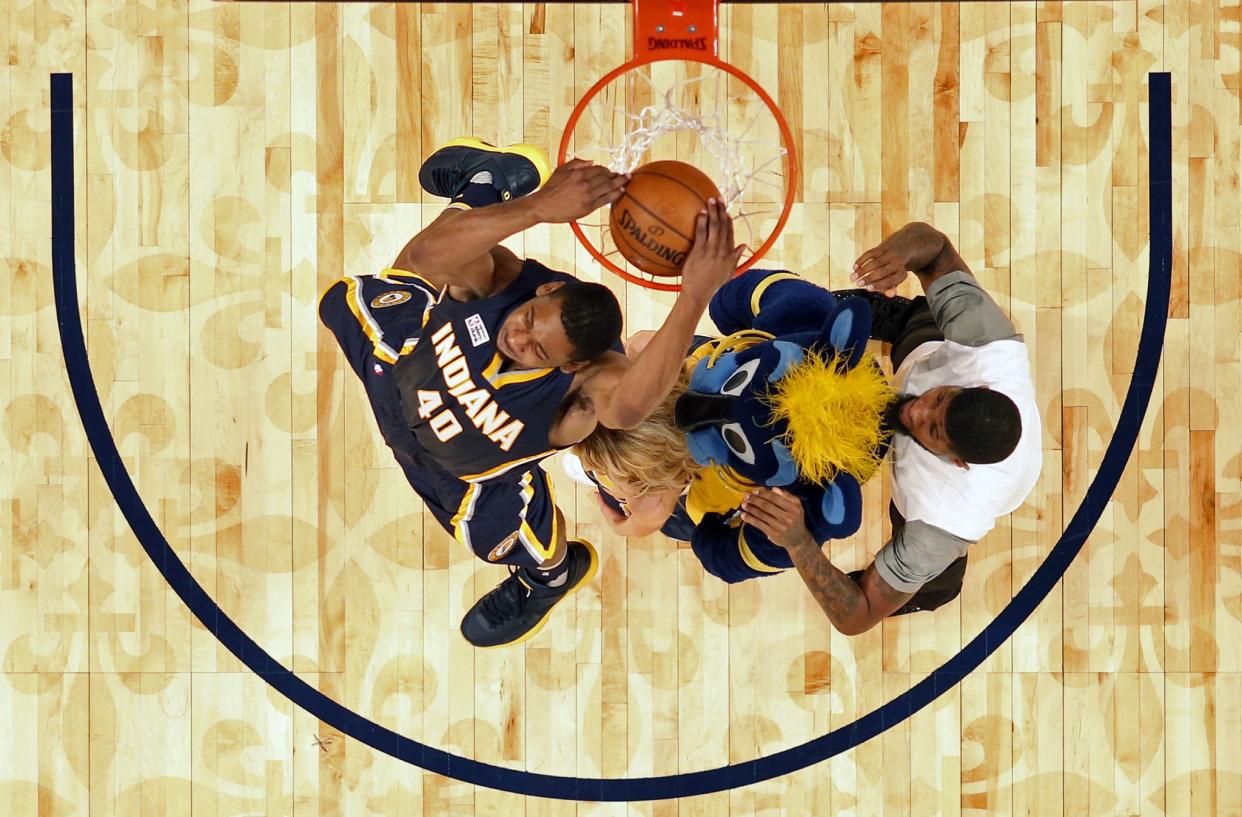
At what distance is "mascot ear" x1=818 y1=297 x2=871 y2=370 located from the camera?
2.87 metres

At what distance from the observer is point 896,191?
4051 mm

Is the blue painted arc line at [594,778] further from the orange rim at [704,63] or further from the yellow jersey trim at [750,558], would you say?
the orange rim at [704,63]

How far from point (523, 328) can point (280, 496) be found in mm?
1793

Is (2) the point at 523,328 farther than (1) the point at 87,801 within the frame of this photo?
No

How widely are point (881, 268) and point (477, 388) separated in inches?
52.7

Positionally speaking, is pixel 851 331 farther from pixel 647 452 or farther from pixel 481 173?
pixel 481 173

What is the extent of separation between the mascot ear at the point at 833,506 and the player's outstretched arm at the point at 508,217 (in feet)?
3.48

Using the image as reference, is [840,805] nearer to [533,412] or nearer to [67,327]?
[533,412]

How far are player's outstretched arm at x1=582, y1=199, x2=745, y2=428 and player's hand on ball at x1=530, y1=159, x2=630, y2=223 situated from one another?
0.27 metres

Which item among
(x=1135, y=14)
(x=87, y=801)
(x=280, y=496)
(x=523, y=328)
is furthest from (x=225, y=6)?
(x=1135, y=14)

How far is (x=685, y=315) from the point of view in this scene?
250 cm

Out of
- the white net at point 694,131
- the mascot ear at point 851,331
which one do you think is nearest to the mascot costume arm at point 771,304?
the mascot ear at point 851,331

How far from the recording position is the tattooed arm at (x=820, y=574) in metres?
3.07

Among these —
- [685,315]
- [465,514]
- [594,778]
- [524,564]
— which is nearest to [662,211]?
[685,315]
